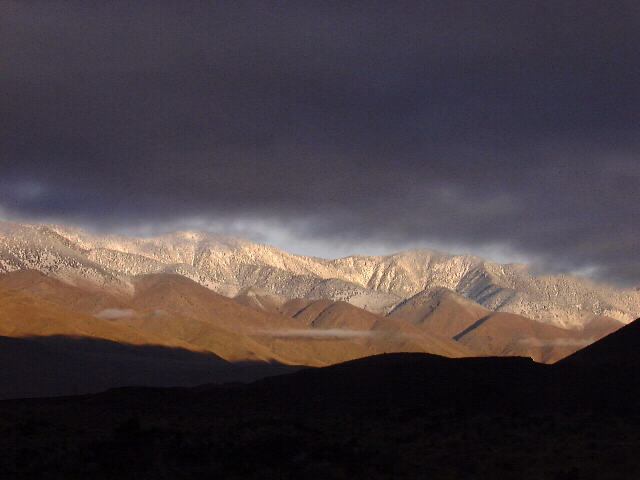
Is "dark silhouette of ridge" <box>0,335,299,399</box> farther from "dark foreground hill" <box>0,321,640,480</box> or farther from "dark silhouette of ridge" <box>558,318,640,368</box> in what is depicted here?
"dark silhouette of ridge" <box>558,318,640,368</box>

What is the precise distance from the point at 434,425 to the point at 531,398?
46.1 feet

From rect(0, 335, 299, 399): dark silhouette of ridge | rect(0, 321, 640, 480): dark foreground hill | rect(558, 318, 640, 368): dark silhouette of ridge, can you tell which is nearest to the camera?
rect(0, 321, 640, 480): dark foreground hill

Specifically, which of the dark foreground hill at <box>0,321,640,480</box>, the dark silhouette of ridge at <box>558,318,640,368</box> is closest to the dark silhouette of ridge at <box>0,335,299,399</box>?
the dark foreground hill at <box>0,321,640,480</box>

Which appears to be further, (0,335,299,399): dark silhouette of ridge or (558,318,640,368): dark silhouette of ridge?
(0,335,299,399): dark silhouette of ridge

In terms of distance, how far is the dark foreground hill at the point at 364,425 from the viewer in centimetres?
3956

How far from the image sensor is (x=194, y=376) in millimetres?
198875

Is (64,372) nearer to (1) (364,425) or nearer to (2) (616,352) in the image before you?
(1) (364,425)

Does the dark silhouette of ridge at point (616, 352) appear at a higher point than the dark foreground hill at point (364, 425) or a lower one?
higher

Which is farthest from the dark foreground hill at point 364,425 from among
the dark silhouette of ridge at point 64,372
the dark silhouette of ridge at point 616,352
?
the dark silhouette of ridge at point 64,372

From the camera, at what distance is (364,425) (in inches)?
2231

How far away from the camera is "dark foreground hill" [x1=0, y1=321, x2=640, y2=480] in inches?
1558

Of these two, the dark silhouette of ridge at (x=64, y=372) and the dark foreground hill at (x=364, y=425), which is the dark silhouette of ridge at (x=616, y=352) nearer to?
the dark foreground hill at (x=364, y=425)

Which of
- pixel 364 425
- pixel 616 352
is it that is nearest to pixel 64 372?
pixel 364 425

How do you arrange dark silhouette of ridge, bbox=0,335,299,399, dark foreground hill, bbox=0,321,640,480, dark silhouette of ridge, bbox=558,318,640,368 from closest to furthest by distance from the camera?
dark foreground hill, bbox=0,321,640,480
dark silhouette of ridge, bbox=558,318,640,368
dark silhouette of ridge, bbox=0,335,299,399
